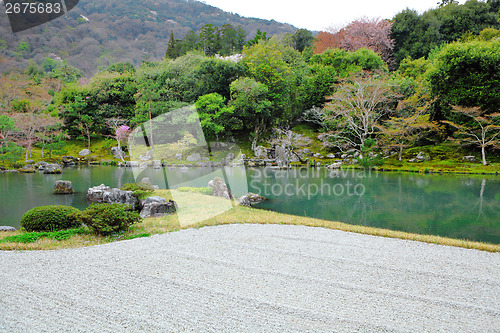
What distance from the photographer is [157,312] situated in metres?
3.21

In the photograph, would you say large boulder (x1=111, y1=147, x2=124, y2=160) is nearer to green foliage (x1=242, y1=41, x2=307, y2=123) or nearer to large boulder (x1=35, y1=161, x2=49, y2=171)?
large boulder (x1=35, y1=161, x2=49, y2=171)

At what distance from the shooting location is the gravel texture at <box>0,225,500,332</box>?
3.04 metres

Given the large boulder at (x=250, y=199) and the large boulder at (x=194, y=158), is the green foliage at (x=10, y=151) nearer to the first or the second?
the large boulder at (x=194, y=158)

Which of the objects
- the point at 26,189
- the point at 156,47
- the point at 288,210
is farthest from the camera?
the point at 156,47

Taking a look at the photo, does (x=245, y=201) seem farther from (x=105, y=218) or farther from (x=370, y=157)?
(x=370, y=157)

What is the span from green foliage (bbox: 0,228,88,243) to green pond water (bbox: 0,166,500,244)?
3.47 metres

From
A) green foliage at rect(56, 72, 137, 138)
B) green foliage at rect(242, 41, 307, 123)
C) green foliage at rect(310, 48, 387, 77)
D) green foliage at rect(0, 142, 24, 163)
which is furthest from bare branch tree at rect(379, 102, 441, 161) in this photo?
green foliage at rect(0, 142, 24, 163)

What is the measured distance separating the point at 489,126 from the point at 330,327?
2406 centimetres

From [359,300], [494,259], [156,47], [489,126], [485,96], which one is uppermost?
[156,47]

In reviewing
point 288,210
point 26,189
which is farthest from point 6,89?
point 288,210

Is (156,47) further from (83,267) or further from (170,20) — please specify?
(83,267)

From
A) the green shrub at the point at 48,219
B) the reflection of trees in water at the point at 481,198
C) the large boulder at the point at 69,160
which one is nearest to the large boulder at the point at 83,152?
the large boulder at the point at 69,160

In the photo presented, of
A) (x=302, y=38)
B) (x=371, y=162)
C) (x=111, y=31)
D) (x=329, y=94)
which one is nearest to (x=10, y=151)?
(x=371, y=162)

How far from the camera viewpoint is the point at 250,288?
382 cm
